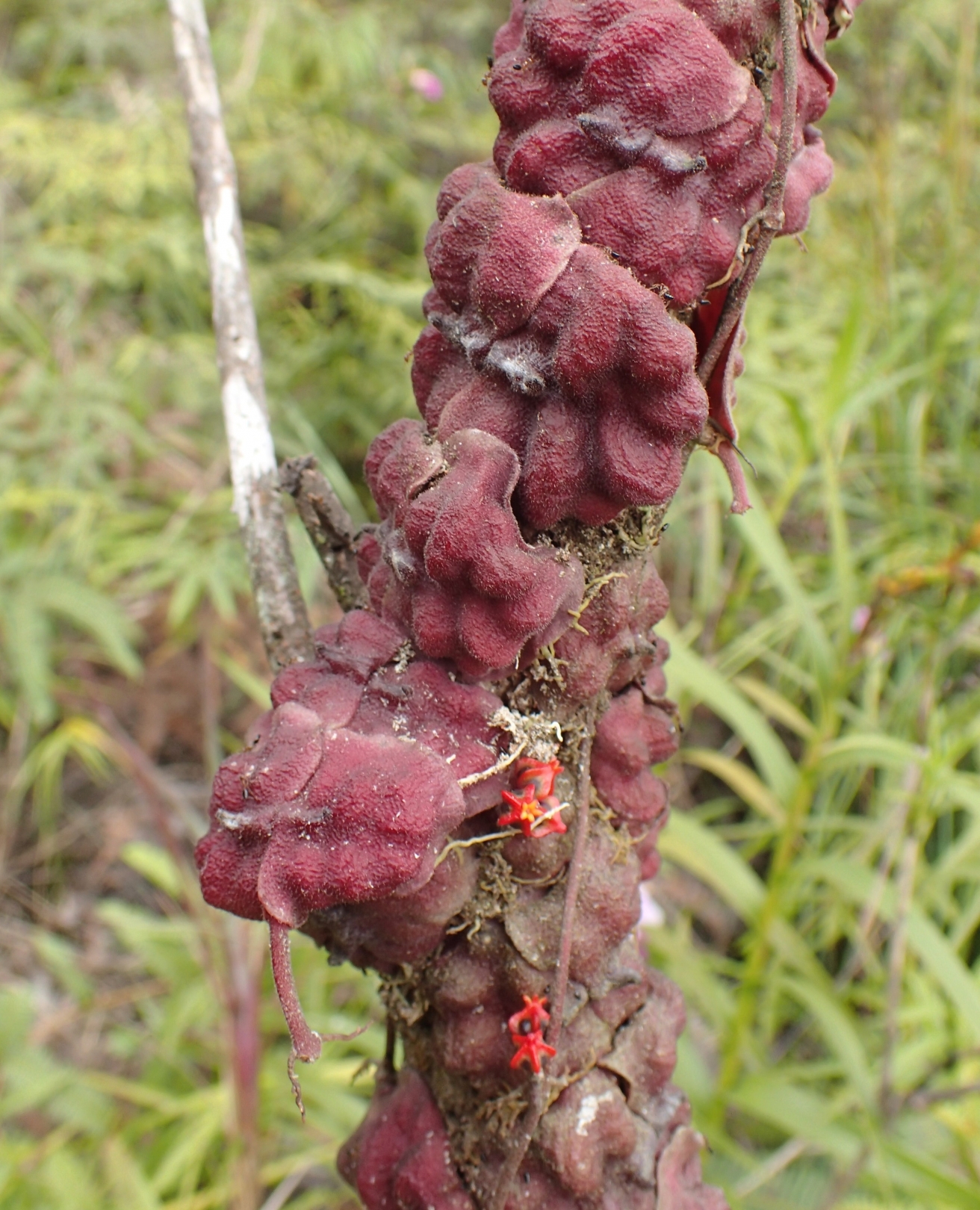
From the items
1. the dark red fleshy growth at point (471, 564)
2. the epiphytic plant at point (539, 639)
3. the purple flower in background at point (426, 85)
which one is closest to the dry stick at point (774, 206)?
the epiphytic plant at point (539, 639)

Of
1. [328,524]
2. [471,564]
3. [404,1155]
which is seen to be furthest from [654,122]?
[404,1155]

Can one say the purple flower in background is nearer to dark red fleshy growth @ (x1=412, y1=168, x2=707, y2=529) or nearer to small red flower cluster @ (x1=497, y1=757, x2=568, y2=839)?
dark red fleshy growth @ (x1=412, y1=168, x2=707, y2=529)

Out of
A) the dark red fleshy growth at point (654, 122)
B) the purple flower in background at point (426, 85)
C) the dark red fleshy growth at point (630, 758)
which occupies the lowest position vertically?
the dark red fleshy growth at point (630, 758)

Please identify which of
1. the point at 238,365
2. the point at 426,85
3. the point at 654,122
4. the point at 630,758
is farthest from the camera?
the point at 426,85

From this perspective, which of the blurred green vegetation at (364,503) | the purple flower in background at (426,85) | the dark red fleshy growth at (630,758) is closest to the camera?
the dark red fleshy growth at (630,758)

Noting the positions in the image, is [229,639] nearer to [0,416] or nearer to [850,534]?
[0,416]

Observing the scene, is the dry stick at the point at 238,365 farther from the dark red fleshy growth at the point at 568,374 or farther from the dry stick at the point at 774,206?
the dry stick at the point at 774,206

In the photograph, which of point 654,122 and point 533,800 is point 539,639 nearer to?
point 533,800
